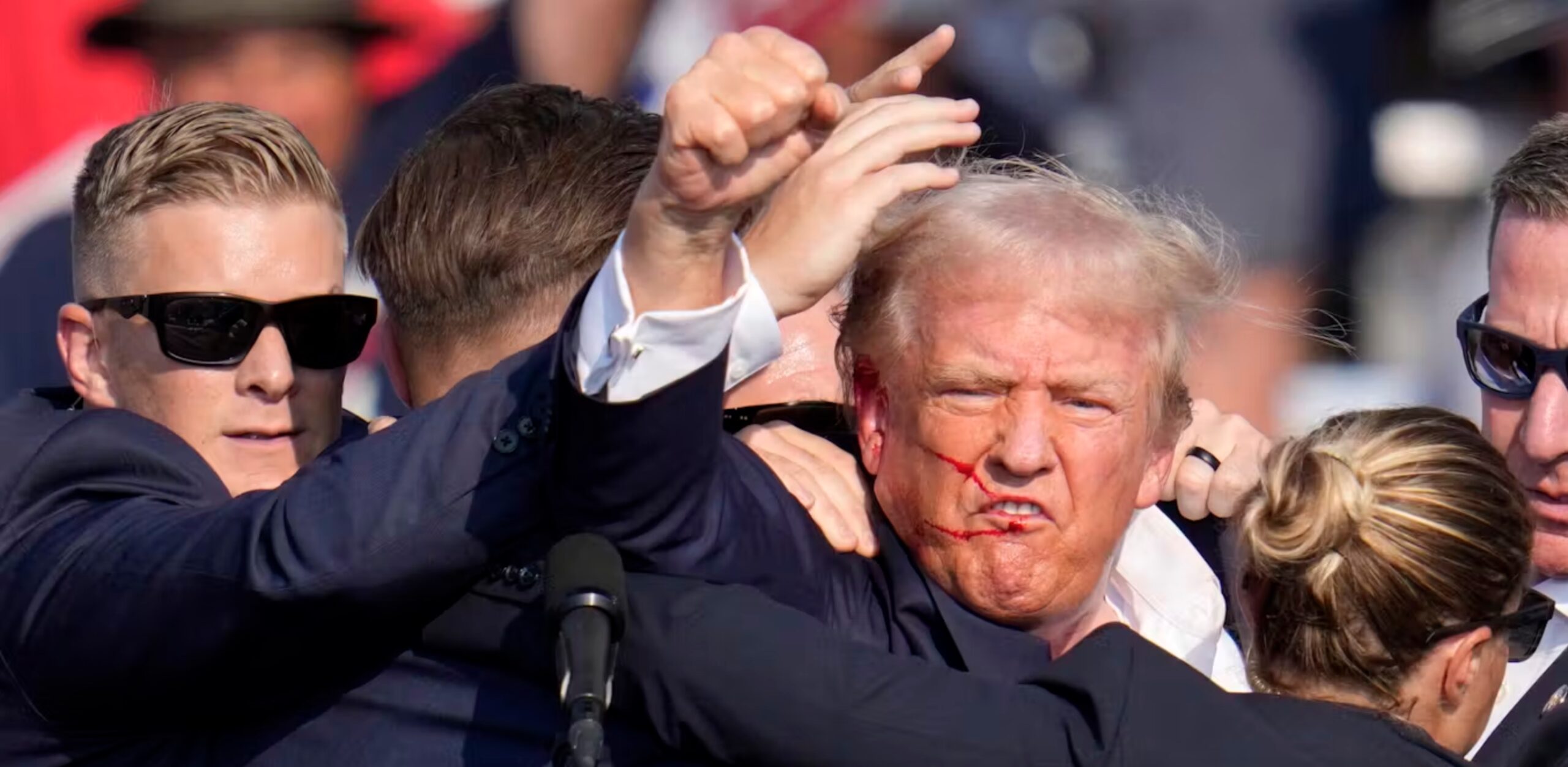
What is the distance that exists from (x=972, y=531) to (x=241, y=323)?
0.99 m

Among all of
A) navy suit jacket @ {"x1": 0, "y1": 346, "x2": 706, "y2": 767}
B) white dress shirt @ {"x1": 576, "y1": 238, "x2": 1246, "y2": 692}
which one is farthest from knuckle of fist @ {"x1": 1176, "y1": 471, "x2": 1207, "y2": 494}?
navy suit jacket @ {"x1": 0, "y1": 346, "x2": 706, "y2": 767}

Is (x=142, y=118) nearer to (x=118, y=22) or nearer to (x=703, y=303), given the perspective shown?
(x=703, y=303)

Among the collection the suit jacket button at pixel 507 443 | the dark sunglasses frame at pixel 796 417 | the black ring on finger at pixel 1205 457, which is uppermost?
the suit jacket button at pixel 507 443

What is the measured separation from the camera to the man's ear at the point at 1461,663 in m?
2.21

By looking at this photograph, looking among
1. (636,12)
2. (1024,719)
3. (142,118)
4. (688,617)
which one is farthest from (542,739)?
(636,12)

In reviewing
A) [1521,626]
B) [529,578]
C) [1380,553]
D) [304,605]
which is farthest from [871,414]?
[1521,626]

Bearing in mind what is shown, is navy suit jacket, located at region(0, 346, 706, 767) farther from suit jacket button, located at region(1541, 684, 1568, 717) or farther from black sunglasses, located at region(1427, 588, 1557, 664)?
suit jacket button, located at region(1541, 684, 1568, 717)

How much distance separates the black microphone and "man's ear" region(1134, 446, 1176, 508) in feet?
2.34

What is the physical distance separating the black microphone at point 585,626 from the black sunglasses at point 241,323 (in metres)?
0.85

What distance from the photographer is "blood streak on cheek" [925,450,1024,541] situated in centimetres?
214

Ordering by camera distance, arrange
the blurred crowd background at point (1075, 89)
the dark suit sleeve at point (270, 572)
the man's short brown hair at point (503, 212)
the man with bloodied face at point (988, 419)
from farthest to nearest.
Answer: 1. the blurred crowd background at point (1075, 89)
2. the man's short brown hair at point (503, 212)
3. the man with bloodied face at point (988, 419)
4. the dark suit sleeve at point (270, 572)

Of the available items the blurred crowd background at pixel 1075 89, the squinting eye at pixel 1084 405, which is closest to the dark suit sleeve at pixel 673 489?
the squinting eye at pixel 1084 405

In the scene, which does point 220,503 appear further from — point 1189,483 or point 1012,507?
point 1189,483

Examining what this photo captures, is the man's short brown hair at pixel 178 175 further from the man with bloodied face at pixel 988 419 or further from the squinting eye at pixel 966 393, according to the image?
the squinting eye at pixel 966 393
